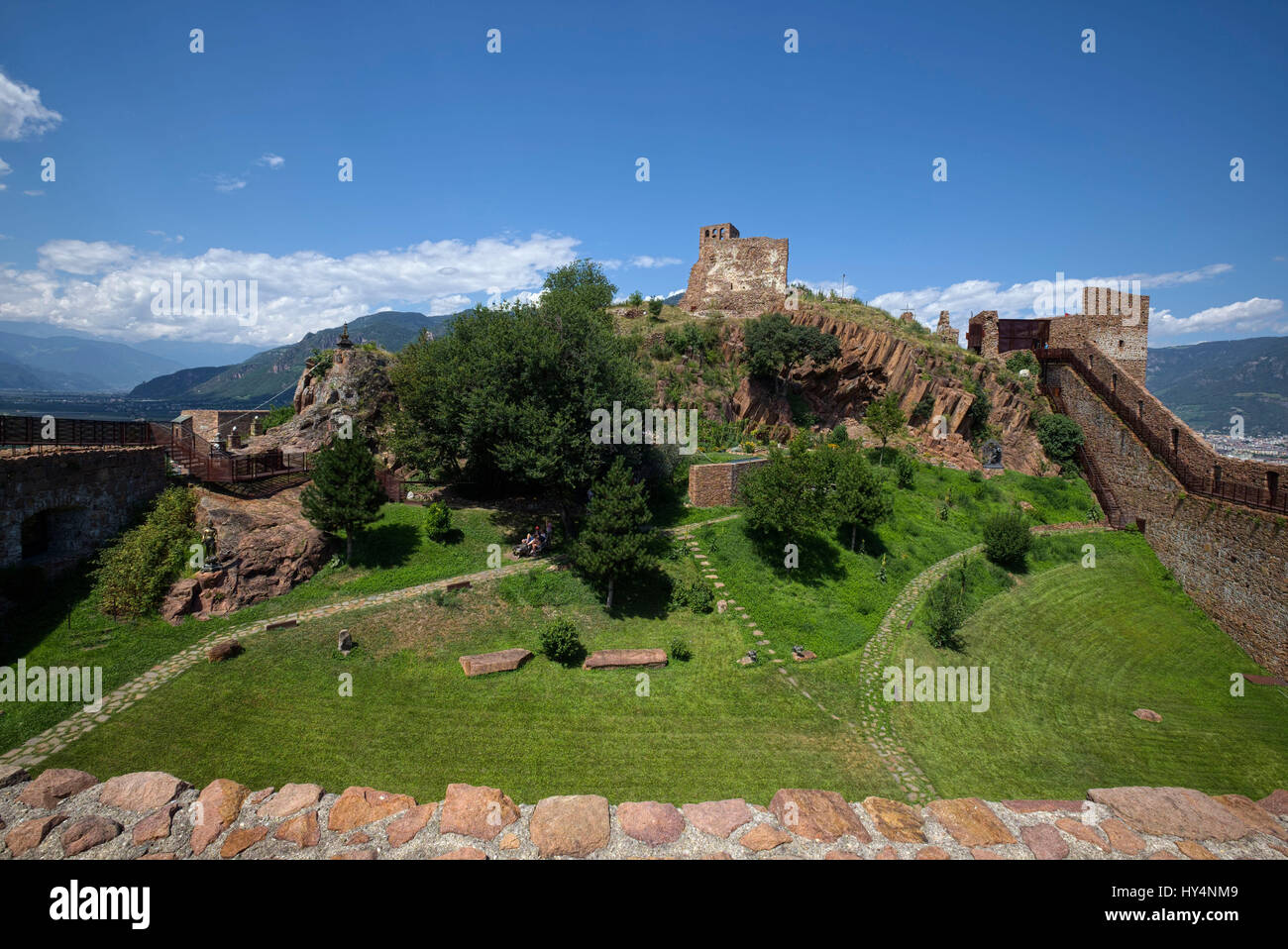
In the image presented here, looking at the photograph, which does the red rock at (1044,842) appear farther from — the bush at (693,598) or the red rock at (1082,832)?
the bush at (693,598)

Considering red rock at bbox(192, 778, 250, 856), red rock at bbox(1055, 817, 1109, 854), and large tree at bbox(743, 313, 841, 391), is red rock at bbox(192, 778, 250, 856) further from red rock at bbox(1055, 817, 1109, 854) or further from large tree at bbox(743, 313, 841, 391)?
large tree at bbox(743, 313, 841, 391)

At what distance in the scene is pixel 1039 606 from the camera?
2044 centimetres

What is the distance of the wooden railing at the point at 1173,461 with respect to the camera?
19812 mm

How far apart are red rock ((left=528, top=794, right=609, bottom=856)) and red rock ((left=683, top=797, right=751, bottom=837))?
4.03 ft

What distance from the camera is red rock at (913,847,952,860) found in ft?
22.5

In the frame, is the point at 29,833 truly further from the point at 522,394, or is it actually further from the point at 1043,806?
the point at 522,394

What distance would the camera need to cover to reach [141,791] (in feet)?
28.2

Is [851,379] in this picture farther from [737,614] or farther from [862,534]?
[737,614]

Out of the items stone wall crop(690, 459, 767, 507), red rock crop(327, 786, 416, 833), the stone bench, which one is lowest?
the stone bench

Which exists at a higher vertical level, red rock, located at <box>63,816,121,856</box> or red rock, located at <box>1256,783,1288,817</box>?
red rock, located at <box>1256,783,1288,817</box>

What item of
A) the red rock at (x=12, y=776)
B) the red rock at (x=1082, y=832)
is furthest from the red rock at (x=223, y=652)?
the red rock at (x=1082, y=832)

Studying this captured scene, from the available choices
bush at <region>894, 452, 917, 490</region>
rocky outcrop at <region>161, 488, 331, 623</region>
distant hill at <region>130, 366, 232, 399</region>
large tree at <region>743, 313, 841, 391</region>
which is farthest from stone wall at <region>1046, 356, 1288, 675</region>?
distant hill at <region>130, 366, 232, 399</region>

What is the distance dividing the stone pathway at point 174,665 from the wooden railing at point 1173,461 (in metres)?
25.5

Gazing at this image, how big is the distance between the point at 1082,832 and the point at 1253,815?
9.04 ft
